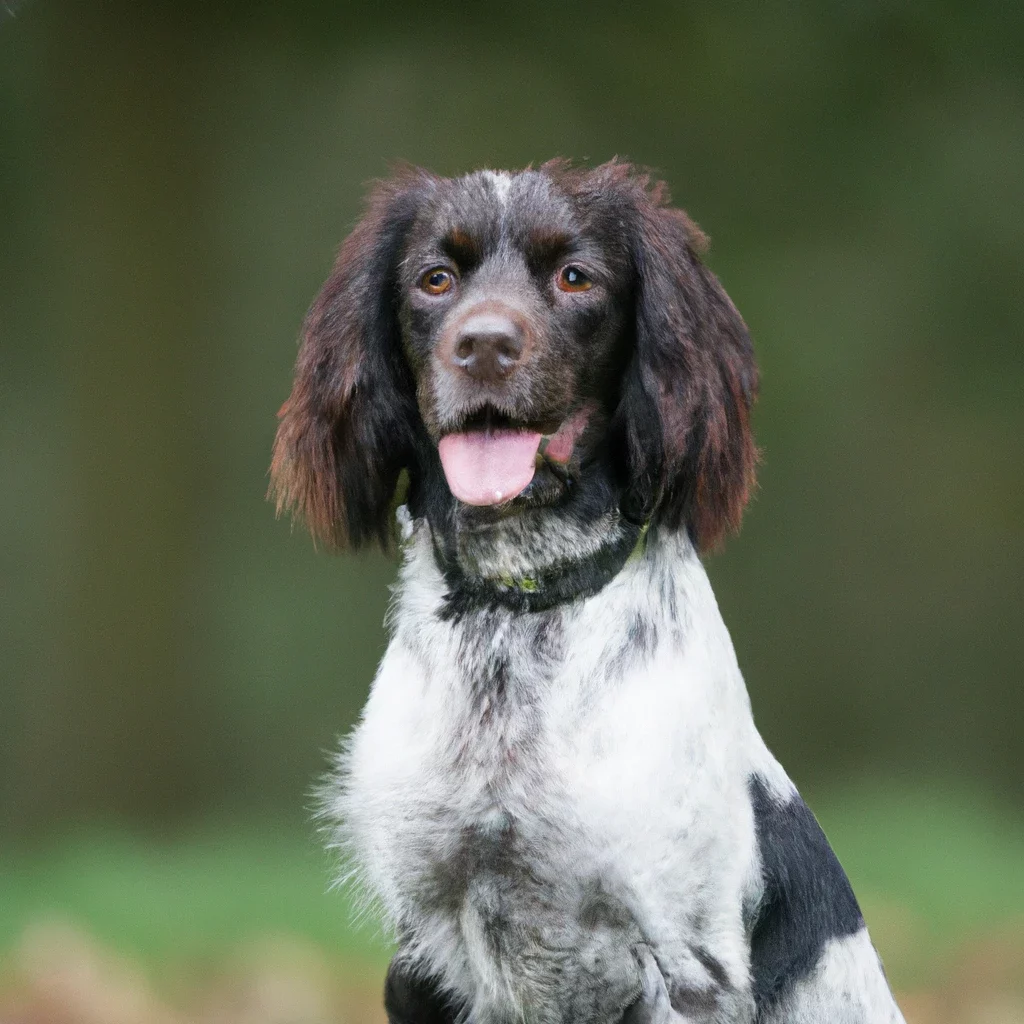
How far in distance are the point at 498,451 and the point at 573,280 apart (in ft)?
1.07

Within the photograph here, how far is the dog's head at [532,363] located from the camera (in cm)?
242

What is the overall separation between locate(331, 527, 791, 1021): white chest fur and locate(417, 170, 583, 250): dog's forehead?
58cm

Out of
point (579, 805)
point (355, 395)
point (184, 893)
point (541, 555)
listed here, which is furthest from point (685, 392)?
point (184, 893)

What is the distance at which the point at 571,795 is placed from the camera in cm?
231

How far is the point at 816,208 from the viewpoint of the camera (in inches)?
214

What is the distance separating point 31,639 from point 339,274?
3.24 meters

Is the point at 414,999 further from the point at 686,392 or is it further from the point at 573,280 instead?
the point at 573,280

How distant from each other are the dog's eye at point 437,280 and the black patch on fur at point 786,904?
0.99m

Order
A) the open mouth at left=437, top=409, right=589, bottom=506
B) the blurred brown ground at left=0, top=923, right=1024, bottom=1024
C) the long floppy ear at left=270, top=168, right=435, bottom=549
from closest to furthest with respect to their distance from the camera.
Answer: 1. the open mouth at left=437, top=409, right=589, bottom=506
2. the long floppy ear at left=270, top=168, right=435, bottom=549
3. the blurred brown ground at left=0, top=923, right=1024, bottom=1024

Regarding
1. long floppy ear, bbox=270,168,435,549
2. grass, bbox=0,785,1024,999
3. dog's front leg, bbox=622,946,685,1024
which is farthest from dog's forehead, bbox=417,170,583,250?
grass, bbox=0,785,1024,999

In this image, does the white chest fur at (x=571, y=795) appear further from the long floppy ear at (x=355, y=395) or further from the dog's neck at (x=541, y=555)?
the long floppy ear at (x=355, y=395)

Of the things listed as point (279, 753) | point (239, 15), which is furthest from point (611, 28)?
point (279, 753)

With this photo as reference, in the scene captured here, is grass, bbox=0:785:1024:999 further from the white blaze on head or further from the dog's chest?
the white blaze on head

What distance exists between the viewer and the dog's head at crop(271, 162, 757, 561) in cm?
242
